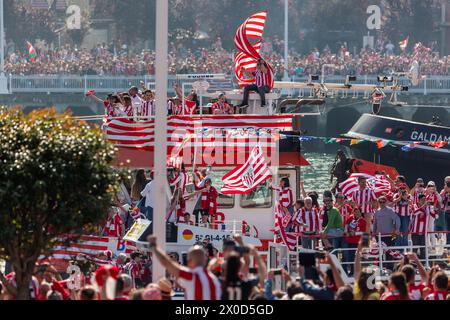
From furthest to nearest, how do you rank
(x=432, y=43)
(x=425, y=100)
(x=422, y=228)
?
1. (x=432, y=43)
2. (x=425, y=100)
3. (x=422, y=228)

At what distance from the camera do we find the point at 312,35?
100688 mm

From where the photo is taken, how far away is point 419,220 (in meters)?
24.1

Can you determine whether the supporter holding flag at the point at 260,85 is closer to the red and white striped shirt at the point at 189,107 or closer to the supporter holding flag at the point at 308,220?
the red and white striped shirt at the point at 189,107

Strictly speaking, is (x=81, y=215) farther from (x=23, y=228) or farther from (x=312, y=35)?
(x=312, y=35)

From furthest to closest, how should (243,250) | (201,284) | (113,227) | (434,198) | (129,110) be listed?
(129,110) → (434,198) → (113,227) → (243,250) → (201,284)

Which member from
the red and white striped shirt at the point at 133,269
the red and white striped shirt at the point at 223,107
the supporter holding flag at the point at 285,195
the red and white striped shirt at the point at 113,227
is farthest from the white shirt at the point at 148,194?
the red and white striped shirt at the point at 223,107

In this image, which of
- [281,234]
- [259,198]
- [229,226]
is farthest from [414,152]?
[281,234]

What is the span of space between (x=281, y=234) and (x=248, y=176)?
108cm

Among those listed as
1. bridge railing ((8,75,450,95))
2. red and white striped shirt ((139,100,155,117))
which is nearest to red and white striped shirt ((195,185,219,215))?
red and white striped shirt ((139,100,155,117))

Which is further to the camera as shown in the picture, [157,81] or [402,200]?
[402,200]

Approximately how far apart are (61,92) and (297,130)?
45151mm

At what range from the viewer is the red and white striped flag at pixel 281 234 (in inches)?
923

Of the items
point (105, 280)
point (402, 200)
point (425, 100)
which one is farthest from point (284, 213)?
point (425, 100)

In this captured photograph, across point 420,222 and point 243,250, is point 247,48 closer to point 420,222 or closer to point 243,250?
point 420,222
